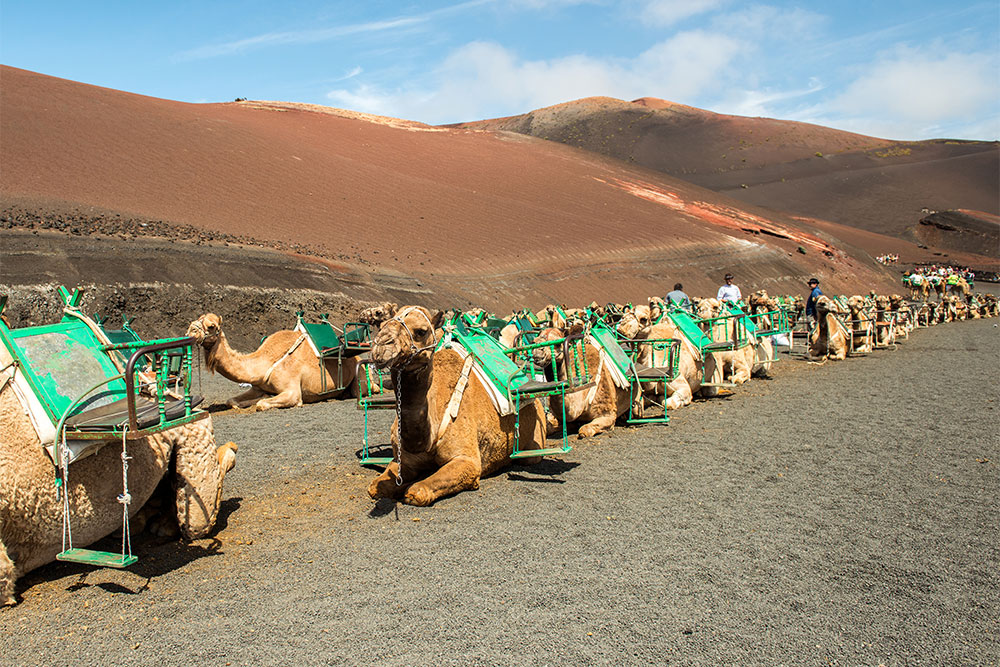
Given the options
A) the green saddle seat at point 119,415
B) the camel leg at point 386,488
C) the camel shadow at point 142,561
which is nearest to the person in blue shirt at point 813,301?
the camel leg at point 386,488

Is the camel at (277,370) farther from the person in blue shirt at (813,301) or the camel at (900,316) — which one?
the camel at (900,316)

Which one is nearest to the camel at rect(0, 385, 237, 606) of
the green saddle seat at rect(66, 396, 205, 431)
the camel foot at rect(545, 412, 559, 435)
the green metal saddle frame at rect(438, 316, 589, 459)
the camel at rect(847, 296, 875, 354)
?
the green saddle seat at rect(66, 396, 205, 431)

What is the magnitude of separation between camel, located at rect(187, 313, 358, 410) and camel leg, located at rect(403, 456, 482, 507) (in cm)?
621

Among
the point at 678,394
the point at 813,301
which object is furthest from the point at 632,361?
the point at 813,301

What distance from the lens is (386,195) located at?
47250 mm

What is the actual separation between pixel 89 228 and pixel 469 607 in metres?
26.0

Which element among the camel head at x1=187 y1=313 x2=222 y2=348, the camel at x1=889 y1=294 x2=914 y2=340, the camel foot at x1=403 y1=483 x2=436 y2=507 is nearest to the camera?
the camel foot at x1=403 y1=483 x2=436 y2=507

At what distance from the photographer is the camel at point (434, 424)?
580 cm

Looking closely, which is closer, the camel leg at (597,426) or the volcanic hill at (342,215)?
the camel leg at (597,426)

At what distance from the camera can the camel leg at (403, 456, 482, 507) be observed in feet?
20.9

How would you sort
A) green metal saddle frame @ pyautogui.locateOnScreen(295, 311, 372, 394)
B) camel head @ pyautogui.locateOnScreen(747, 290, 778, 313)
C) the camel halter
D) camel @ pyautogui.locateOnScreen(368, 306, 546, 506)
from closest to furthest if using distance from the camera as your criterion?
the camel halter
camel @ pyautogui.locateOnScreen(368, 306, 546, 506)
green metal saddle frame @ pyautogui.locateOnScreen(295, 311, 372, 394)
camel head @ pyautogui.locateOnScreen(747, 290, 778, 313)

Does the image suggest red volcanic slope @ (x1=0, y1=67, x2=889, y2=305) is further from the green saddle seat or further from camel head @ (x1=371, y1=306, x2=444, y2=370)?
the green saddle seat

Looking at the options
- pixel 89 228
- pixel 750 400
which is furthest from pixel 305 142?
pixel 750 400

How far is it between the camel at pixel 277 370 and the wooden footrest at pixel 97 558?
7.29 meters
